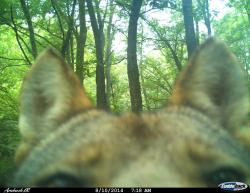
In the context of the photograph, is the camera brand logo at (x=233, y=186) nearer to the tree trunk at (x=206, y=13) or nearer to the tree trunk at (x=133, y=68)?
the tree trunk at (x=133, y=68)

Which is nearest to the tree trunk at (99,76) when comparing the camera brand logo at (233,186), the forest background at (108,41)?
the forest background at (108,41)

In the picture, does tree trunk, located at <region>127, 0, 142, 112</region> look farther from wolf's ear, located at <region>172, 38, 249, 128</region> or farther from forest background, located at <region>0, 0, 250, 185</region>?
wolf's ear, located at <region>172, 38, 249, 128</region>

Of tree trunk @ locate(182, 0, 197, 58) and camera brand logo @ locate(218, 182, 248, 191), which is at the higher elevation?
tree trunk @ locate(182, 0, 197, 58)

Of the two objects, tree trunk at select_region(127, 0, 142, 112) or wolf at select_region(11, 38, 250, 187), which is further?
tree trunk at select_region(127, 0, 142, 112)

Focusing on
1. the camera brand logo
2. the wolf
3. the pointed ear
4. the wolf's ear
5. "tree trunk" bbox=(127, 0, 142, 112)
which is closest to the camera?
the wolf

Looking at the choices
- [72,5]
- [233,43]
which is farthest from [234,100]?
[233,43]

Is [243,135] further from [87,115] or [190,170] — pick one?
[87,115]

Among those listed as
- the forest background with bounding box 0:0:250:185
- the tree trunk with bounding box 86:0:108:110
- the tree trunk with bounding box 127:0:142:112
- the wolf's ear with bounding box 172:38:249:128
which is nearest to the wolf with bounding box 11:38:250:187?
the wolf's ear with bounding box 172:38:249:128
